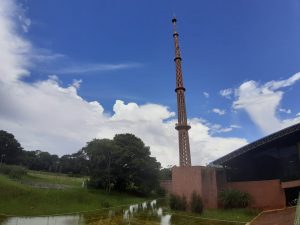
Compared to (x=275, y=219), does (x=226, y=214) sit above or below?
above

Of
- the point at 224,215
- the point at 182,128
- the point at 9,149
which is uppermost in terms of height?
the point at 9,149

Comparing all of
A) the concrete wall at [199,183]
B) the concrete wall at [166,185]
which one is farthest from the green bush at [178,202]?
the concrete wall at [166,185]

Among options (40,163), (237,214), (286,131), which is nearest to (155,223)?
(237,214)

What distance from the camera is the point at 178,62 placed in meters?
46.0

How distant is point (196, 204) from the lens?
3262 cm

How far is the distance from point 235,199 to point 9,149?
56415 mm

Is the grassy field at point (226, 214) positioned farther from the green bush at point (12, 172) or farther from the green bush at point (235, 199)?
the green bush at point (12, 172)

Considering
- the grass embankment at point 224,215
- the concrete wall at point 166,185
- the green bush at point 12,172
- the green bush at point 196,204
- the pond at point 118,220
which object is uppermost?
the green bush at point 12,172

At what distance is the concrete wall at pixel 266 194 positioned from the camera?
106ft

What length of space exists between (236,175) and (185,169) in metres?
9.87

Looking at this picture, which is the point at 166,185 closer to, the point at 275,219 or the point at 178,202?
the point at 178,202

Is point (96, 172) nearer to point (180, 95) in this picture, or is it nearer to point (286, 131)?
point (180, 95)

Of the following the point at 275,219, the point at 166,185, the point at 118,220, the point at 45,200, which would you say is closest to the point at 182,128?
the point at 118,220

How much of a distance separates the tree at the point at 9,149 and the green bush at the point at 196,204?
5304 cm
